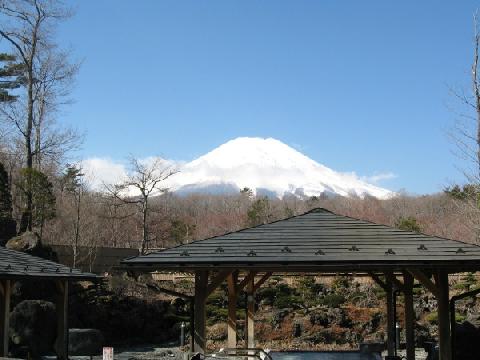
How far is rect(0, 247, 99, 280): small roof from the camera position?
36.5ft

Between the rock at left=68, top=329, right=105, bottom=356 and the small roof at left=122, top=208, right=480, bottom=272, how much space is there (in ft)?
32.1

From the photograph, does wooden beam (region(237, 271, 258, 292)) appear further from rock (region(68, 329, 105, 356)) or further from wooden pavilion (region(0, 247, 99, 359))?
rock (region(68, 329, 105, 356))

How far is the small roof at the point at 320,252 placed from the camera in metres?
9.33

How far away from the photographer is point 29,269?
1182 centimetres

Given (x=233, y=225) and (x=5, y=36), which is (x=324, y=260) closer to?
(x=5, y=36)

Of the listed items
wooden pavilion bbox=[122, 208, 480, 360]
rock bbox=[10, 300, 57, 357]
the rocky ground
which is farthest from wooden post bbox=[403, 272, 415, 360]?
rock bbox=[10, 300, 57, 357]

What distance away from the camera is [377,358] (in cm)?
1364

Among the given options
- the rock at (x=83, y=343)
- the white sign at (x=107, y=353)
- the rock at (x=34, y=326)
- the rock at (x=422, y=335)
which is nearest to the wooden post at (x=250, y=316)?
the white sign at (x=107, y=353)

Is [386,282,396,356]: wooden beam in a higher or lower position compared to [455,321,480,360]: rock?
higher

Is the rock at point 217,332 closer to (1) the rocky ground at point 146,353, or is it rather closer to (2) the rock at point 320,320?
(1) the rocky ground at point 146,353

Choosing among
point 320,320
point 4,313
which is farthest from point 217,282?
point 320,320

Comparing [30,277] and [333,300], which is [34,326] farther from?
[333,300]

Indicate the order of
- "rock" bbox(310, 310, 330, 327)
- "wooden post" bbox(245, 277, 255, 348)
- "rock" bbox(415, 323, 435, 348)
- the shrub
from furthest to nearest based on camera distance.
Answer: the shrub
"rock" bbox(310, 310, 330, 327)
"rock" bbox(415, 323, 435, 348)
"wooden post" bbox(245, 277, 255, 348)

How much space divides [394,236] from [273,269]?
232 cm
